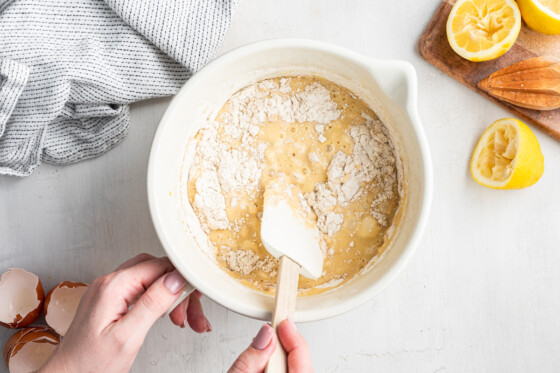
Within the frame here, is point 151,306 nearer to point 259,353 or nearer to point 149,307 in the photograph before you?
point 149,307

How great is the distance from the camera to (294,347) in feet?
2.32

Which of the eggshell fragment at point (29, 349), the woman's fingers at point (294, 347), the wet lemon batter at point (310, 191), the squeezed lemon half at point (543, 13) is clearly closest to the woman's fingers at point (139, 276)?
the wet lemon batter at point (310, 191)

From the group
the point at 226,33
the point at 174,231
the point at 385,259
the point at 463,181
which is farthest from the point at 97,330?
the point at 463,181

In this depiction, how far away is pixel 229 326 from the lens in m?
1.05

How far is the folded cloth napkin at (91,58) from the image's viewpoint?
94cm

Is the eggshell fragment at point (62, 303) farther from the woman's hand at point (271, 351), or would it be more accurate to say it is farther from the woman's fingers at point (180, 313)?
the woman's hand at point (271, 351)

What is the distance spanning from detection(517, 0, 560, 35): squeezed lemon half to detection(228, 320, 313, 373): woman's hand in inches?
32.0

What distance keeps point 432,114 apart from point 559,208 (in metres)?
0.36

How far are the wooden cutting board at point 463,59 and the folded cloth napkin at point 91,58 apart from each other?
449 mm

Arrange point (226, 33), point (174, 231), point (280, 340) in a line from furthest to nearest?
point (226, 33) → point (174, 231) → point (280, 340)

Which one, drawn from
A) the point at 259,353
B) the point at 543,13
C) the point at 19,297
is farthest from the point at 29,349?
the point at 543,13

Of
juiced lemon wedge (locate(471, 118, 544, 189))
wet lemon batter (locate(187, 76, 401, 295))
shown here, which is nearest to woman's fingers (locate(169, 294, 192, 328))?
wet lemon batter (locate(187, 76, 401, 295))

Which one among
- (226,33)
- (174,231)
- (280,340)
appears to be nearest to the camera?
(280,340)

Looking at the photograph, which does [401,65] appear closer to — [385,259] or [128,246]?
[385,259]
